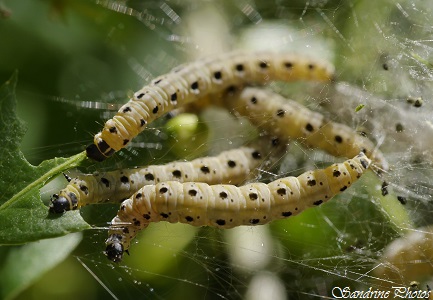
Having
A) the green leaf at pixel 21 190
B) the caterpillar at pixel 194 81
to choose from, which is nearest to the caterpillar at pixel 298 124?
the caterpillar at pixel 194 81

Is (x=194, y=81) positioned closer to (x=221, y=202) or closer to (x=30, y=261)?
(x=221, y=202)

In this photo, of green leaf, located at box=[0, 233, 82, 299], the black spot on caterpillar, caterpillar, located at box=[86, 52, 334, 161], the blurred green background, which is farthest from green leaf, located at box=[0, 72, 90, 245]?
green leaf, located at box=[0, 233, 82, 299]

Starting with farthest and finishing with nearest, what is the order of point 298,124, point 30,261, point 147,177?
point 298,124
point 30,261
point 147,177

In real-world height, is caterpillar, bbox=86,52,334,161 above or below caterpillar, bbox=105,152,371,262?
above

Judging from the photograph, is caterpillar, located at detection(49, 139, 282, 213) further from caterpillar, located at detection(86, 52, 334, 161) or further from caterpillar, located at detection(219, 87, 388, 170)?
caterpillar, located at detection(219, 87, 388, 170)

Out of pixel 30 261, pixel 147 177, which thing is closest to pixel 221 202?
pixel 147 177

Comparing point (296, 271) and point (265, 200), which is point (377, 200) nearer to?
point (296, 271)
